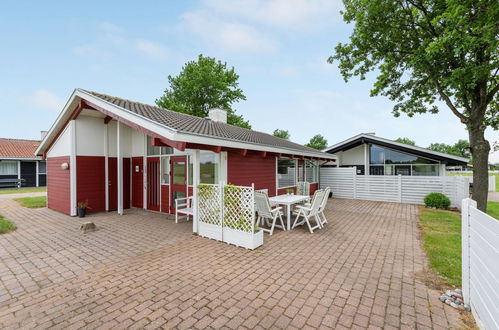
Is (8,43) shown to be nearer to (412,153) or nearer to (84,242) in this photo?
(84,242)

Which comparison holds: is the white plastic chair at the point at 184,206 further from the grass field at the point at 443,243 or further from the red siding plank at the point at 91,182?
the grass field at the point at 443,243

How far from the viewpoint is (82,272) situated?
366cm

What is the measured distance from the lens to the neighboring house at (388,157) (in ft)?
41.4

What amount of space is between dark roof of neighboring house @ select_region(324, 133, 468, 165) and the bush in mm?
3674

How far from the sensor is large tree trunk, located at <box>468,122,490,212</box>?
7.81 metres

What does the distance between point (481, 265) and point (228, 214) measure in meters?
4.03

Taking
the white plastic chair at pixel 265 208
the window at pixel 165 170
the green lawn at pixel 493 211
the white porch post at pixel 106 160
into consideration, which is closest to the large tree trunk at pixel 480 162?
the green lawn at pixel 493 211

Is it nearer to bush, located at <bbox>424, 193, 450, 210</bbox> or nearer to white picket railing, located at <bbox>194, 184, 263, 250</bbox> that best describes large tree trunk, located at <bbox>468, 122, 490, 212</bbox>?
bush, located at <bbox>424, 193, 450, 210</bbox>

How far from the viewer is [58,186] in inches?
345

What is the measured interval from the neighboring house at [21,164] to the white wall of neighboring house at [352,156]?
2511cm

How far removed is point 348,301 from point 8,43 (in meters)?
16.3

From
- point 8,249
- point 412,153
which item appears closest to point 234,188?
point 8,249

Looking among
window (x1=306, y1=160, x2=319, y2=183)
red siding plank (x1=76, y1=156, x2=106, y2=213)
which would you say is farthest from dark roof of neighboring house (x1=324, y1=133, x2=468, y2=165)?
red siding plank (x1=76, y1=156, x2=106, y2=213)

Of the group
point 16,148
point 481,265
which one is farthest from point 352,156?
point 16,148
